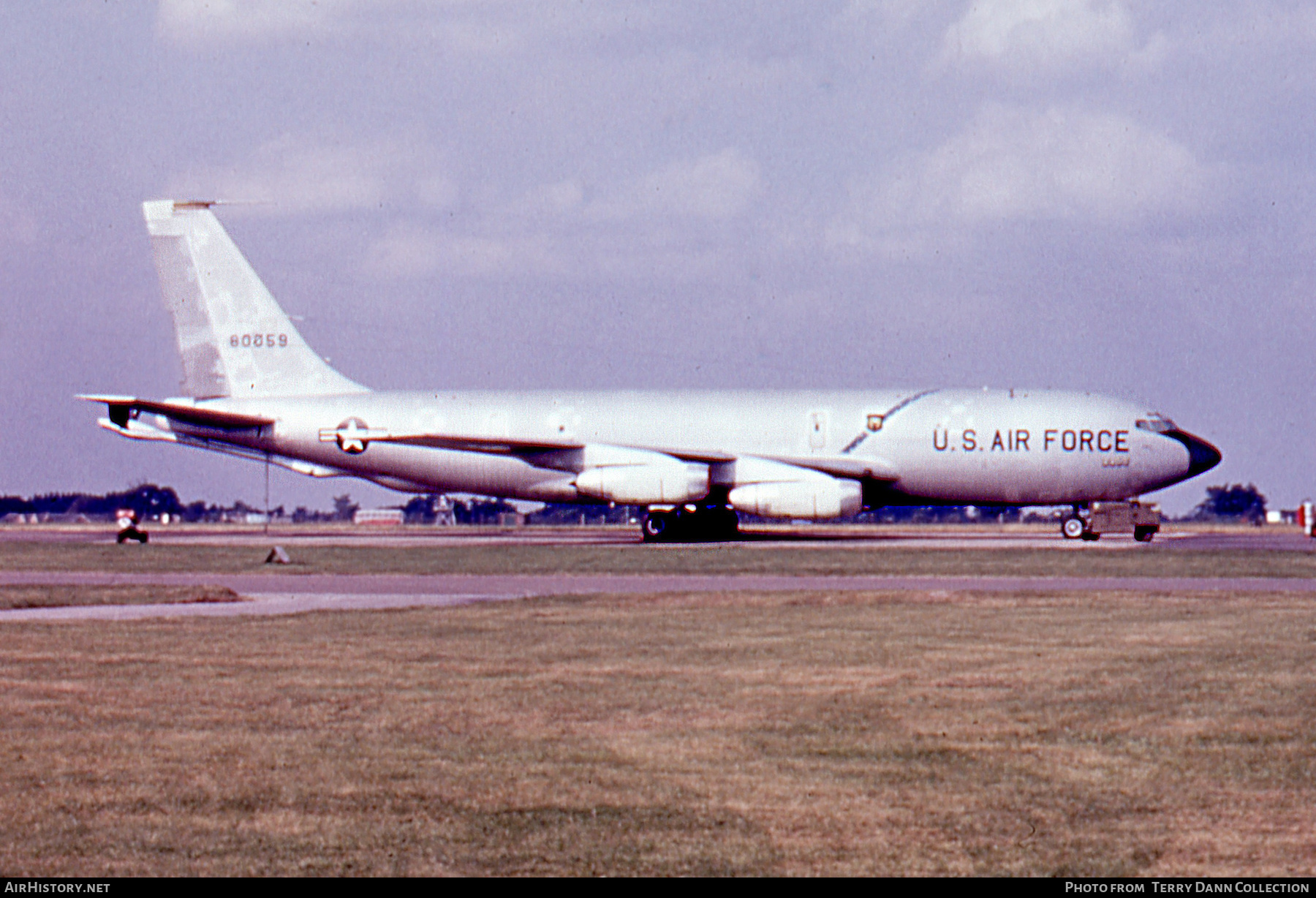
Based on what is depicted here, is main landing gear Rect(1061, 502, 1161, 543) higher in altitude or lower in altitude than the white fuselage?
lower

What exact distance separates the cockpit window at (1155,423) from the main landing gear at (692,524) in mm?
12985

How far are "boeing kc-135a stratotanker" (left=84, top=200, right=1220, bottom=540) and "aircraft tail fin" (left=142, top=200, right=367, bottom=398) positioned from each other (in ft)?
0.19

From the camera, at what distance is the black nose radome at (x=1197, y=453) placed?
49062 mm

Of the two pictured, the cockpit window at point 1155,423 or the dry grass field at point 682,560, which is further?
the cockpit window at point 1155,423

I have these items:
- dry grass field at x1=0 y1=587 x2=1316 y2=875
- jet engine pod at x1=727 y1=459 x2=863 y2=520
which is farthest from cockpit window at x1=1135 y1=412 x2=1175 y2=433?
dry grass field at x1=0 y1=587 x2=1316 y2=875

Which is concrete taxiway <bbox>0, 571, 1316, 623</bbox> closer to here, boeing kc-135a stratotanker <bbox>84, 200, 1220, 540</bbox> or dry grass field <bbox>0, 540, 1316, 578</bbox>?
dry grass field <bbox>0, 540, 1316, 578</bbox>

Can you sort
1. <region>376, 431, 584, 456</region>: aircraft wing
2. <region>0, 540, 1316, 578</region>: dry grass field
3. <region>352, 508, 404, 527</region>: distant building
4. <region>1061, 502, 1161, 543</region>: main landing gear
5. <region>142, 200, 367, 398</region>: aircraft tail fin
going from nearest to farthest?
<region>0, 540, 1316, 578</region>: dry grass field < <region>376, 431, 584, 456</region>: aircraft wing < <region>1061, 502, 1161, 543</region>: main landing gear < <region>142, 200, 367, 398</region>: aircraft tail fin < <region>352, 508, 404, 527</region>: distant building

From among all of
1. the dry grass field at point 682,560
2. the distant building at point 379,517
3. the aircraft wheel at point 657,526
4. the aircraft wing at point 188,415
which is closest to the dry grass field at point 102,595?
the dry grass field at point 682,560

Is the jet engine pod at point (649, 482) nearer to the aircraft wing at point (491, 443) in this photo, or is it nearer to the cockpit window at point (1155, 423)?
the aircraft wing at point (491, 443)

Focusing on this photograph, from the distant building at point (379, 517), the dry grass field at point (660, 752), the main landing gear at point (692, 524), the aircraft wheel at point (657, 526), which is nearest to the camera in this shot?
the dry grass field at point (660, 752)

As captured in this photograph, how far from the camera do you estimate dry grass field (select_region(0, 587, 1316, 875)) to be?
7.59 meters

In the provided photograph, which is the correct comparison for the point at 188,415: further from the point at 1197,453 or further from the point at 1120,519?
the point at 1197,453

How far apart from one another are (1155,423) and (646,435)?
1599 centimetres
